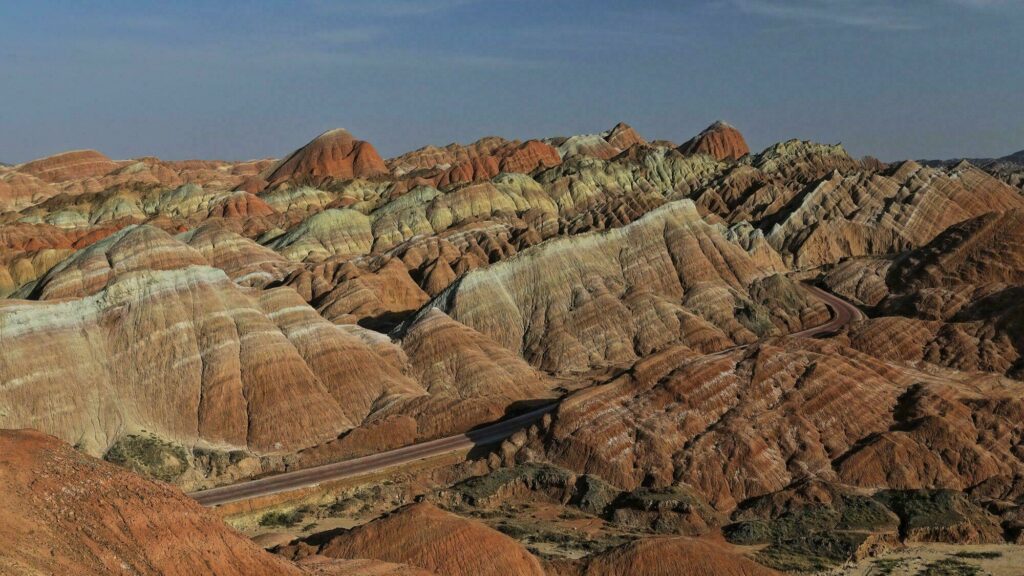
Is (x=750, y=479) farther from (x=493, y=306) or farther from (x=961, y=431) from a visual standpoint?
(x=493, y=306)

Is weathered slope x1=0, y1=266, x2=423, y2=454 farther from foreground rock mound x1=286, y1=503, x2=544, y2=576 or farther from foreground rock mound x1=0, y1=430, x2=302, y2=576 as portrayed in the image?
foreground rock mound x1=0, y1=430, x2=302, y2=576

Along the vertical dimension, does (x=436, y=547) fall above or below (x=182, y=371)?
above

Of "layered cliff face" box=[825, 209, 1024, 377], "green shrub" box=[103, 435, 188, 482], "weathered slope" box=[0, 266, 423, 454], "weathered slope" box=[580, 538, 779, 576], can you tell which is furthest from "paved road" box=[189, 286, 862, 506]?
"layered cliff face" box=[825, 209, 1024, 377]

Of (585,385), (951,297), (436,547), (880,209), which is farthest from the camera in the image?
(880,209)

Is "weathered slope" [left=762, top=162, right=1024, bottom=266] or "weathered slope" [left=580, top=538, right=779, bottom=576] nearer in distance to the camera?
"weathered slope" [left=580, top=538, right=779, bottom=576]

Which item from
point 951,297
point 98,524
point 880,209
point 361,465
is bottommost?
point 880,209

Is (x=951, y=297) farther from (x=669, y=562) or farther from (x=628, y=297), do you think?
(x=669, y=562)

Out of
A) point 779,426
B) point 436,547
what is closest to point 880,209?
point 779,426
